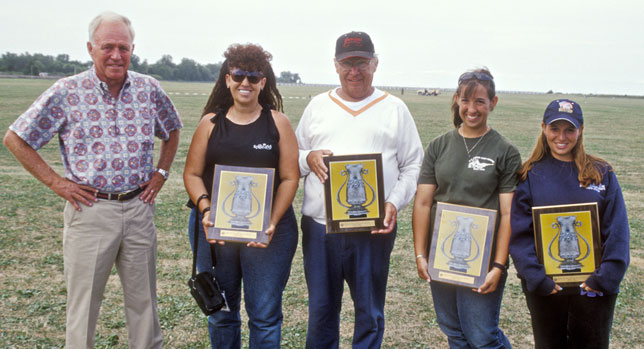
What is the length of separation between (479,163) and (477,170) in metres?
0.04

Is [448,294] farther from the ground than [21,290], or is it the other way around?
[448,294]

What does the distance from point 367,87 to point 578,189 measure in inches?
53.6

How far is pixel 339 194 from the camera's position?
3.09 m

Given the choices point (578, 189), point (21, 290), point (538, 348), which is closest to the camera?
point (578, 189)

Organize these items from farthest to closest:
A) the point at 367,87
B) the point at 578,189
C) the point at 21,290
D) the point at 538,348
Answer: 1. the point at 21,290
2. the point at 367,87
3. the point at 538,348
4. the point at 578,189

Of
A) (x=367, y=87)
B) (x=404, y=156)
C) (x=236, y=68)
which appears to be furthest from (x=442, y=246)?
(x=236, y=68)

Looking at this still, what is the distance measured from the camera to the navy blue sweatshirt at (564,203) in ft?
8.77

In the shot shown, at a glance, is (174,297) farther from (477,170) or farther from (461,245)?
(477,170)

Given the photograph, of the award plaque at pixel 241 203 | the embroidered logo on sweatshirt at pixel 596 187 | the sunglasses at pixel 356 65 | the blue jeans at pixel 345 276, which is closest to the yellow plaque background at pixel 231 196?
the award plaque at pixel 241 203

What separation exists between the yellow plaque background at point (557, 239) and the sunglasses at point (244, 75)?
1835 millimetres

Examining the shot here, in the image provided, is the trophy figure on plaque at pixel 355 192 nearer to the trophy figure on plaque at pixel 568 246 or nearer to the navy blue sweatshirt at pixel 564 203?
the navy blue sweatshirt at pixel 564 203

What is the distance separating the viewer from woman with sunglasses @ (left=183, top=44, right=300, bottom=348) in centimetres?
306

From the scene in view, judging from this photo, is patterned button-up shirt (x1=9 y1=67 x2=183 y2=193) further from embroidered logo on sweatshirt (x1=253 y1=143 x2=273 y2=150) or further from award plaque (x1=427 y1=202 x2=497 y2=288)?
award plaque (x1=427 y1=202 x2=497 y2=288)

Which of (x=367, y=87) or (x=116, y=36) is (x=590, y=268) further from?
(x=116, y=36)
